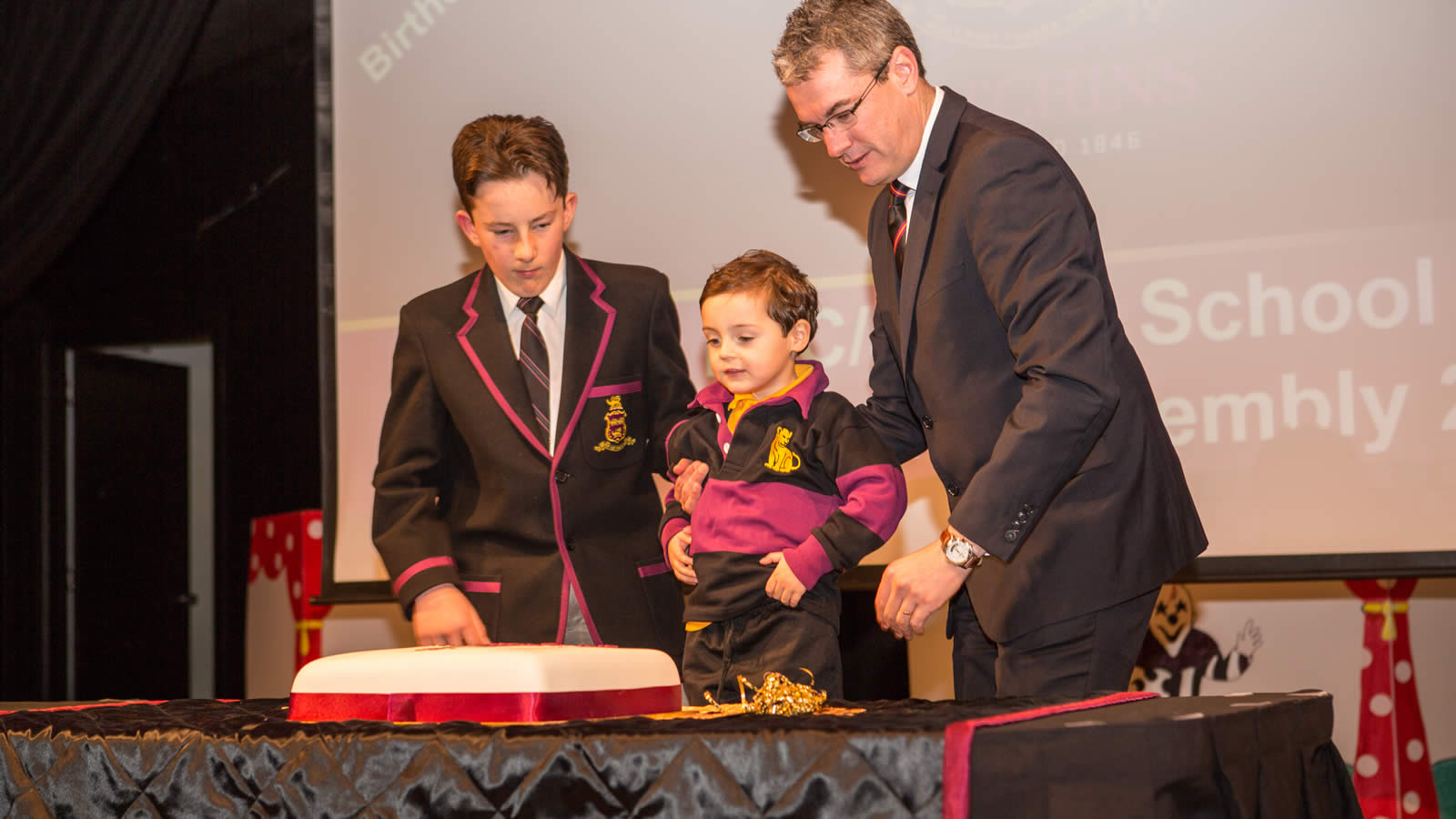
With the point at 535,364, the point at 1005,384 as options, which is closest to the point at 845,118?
the point at 1005,384

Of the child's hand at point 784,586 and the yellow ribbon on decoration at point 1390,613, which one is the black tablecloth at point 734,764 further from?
the yellow ribbon on decoration at point 1390,613

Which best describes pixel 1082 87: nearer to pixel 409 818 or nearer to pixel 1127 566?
pixel 1127 566

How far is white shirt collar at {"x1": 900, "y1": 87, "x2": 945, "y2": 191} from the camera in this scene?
1.66 meters

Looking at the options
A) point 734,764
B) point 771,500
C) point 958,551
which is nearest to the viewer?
point 734,764

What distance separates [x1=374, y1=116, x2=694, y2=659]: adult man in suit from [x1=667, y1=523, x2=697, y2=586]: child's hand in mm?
A: 260

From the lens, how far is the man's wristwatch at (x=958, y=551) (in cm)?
140

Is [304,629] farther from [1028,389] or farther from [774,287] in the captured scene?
[1028,389]

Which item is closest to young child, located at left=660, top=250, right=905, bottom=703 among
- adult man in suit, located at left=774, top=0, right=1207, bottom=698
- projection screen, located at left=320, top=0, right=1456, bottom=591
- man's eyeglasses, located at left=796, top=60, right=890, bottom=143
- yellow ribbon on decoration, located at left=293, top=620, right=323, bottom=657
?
adult man in suit, located at left=774, top=0, right=1207, bottom=698

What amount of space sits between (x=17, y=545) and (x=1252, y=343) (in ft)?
14.5

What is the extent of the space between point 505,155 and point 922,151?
29.0 inches

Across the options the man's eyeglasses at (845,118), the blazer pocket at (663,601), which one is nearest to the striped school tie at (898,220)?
the man's eyeglasses at (845,118)

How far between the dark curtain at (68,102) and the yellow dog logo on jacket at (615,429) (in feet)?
7.74

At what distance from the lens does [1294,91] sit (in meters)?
2.63

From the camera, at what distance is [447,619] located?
1.94 meters
